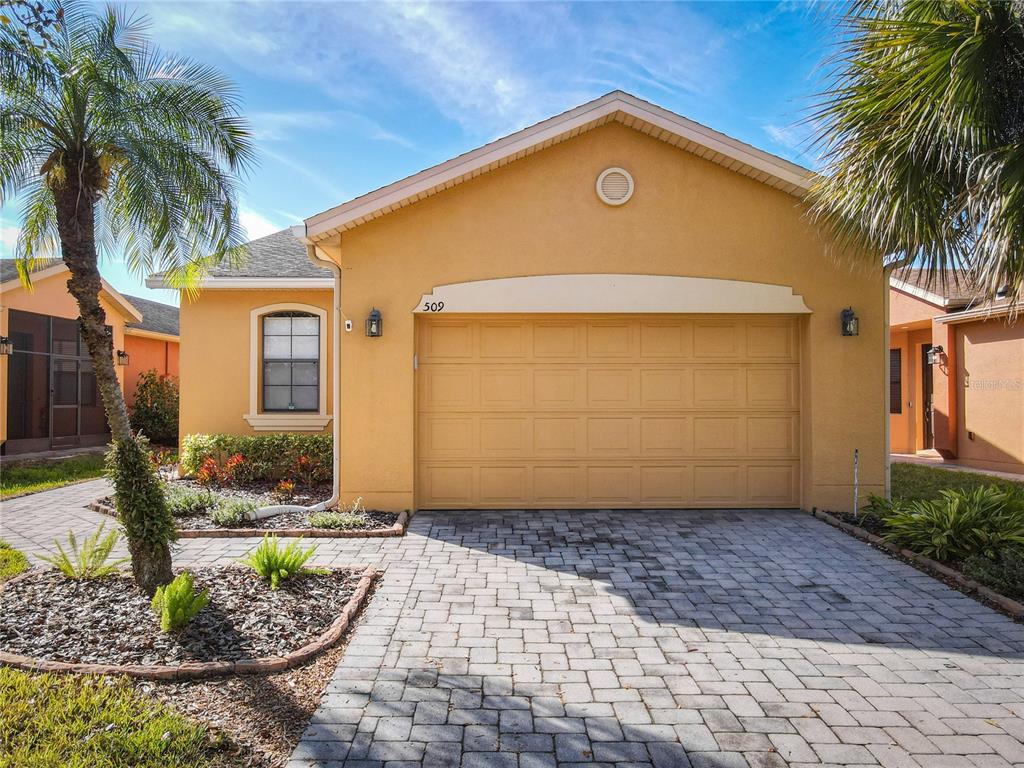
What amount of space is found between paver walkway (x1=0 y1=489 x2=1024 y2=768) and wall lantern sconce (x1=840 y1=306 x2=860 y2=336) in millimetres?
3025

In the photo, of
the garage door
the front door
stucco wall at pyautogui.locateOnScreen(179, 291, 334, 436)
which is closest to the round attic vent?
the garage door

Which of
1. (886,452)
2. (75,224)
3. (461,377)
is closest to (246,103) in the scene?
(75,224)

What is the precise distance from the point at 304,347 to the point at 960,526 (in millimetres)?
10078

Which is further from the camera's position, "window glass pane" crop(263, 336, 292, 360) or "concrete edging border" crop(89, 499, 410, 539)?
"window glass pane" crop(263, 336, 292, 360)

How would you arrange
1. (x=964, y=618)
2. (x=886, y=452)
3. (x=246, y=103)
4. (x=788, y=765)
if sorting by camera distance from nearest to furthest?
(x=788, y=765)
(x=964, y=618)
(x=246, y=103)
(x=886, y=452)

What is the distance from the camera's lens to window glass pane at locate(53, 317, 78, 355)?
1570 cm

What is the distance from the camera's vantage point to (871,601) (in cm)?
516

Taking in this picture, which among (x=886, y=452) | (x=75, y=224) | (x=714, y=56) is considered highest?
(x=714, y=56)

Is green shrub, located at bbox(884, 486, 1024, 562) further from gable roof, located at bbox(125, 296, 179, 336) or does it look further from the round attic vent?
gable roof, located at bbox(125, 296, 179, 336)

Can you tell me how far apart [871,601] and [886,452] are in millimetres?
3617

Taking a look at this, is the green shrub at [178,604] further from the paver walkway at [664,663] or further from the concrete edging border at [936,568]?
the concrete edging border at [936,568]

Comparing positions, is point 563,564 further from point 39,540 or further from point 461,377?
point 39,540

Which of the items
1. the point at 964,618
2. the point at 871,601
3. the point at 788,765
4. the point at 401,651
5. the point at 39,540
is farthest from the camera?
the point at 39,540

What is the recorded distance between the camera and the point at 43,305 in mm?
15172
